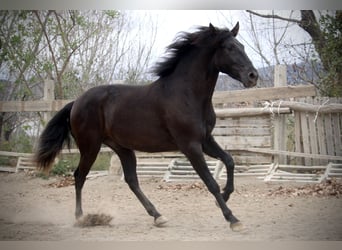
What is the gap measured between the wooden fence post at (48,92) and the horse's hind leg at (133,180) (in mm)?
613

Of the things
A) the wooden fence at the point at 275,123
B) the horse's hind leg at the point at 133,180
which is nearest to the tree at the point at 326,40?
the wooden fence at the point at 275,123

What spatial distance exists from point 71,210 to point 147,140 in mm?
792

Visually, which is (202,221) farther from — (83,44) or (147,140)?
(83,44)

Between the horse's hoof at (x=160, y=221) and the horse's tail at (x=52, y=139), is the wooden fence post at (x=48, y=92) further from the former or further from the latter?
the horse's hoof at (x=160, y=221)

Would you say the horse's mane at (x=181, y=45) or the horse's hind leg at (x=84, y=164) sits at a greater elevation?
the horse's mane at (x=181, y=45)

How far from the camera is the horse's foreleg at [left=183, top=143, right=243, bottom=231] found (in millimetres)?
3285

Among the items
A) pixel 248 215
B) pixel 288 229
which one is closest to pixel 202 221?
pixel 248 215

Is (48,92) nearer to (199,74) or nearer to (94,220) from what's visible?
(94,220)

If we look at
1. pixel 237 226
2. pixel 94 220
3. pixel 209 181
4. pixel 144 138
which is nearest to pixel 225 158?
pixel 209 181

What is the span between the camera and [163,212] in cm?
364

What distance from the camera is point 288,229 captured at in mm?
3422

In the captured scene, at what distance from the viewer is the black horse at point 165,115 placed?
11.0ft

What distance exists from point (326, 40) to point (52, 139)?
2217mm

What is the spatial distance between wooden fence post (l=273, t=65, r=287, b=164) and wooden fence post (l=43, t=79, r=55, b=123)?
173 cm
